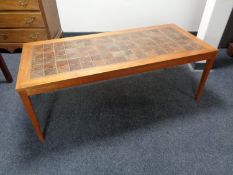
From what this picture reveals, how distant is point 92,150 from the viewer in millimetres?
1167

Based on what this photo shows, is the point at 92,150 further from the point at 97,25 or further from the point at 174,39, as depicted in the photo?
the point at 97,25

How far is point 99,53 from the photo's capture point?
121 cm

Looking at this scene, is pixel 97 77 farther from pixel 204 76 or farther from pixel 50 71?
pixel 204 76

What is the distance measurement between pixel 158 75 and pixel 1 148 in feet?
4.70

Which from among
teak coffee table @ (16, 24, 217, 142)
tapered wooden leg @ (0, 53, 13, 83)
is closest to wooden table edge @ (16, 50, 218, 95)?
teak coffee table @ (16, 24, 217, 142)

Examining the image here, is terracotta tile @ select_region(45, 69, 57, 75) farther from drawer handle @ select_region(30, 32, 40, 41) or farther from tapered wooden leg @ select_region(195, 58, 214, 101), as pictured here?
drawer handle @ select_region(30, 32, 40, 41)

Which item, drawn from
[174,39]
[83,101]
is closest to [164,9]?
[174,39]

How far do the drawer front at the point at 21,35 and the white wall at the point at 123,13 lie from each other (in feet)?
1.33

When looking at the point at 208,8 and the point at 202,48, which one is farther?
the point at 208,8

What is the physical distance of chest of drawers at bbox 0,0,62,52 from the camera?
1775mm

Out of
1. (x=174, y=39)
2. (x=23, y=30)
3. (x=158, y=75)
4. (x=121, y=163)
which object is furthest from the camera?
(x=23, y=30)

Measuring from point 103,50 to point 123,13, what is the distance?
117 cm

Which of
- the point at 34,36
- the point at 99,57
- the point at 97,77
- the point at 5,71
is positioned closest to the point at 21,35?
the point at 34,36

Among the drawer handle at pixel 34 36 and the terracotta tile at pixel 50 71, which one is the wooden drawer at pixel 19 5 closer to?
the drawer handle at pixel 34 36
